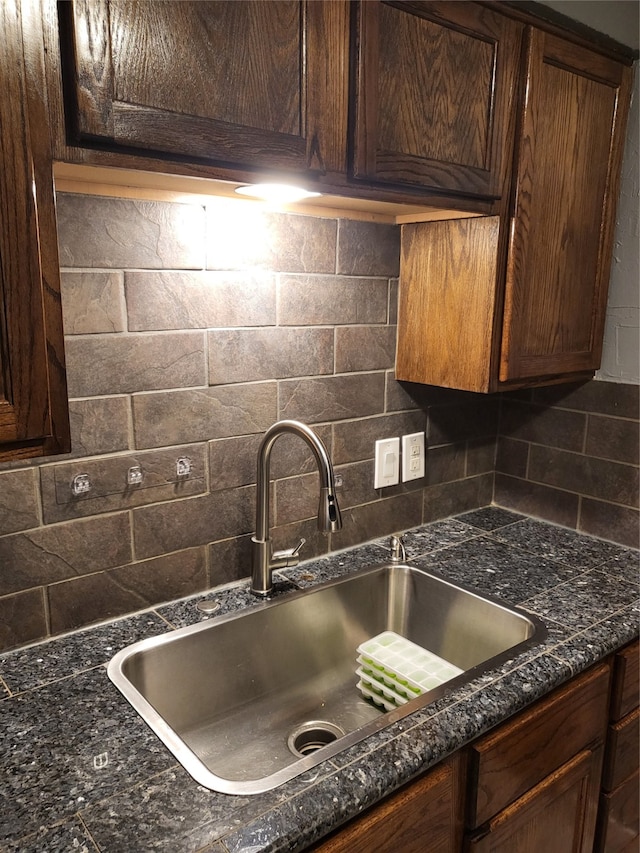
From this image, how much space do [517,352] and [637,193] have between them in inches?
21.5

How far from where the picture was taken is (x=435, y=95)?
113 centimetres

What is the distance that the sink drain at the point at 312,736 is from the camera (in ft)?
4.00

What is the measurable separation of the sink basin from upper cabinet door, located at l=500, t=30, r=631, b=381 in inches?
21.8

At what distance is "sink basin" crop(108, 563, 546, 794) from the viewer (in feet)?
3.75

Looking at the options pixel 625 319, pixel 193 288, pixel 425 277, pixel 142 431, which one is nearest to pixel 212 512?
pixel 142 431

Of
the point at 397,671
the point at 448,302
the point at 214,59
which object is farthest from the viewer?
the point at 448,302

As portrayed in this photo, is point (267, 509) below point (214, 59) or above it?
below

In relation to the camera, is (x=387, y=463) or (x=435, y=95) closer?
(x=435, y=95)

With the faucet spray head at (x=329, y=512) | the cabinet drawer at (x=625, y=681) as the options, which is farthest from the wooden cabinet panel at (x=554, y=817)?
the faucet spray head at (x=329, y=512)

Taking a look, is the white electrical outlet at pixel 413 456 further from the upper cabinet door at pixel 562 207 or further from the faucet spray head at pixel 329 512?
the faucet spray head at pixel 329 512

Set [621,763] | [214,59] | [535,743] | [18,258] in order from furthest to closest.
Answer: [621,763]
[535,743]
[214,59]
[18,258]

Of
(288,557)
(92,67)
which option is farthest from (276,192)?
(288,557)

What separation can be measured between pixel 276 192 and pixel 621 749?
1.34 m

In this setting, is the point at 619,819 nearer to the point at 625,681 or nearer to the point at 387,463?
the point at 625,681
